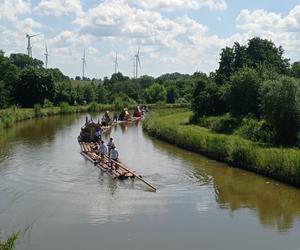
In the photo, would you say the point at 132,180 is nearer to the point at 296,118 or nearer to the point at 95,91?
the point at 296,118

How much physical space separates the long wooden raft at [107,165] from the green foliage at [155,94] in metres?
73.7

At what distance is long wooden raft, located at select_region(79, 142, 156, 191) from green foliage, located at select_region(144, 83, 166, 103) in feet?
242

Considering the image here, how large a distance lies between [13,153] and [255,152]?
59.4 ft

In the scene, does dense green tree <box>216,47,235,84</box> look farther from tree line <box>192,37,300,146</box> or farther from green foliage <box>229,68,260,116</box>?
green foliage <box>229,68,260,116</box>

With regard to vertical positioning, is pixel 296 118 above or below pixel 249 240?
above

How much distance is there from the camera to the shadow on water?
74.4 ft

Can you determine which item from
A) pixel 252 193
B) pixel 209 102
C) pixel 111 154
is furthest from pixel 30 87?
pixel 252 193

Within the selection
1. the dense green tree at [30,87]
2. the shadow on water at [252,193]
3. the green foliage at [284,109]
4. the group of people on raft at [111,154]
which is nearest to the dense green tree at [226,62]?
the green foliage at [284,109]

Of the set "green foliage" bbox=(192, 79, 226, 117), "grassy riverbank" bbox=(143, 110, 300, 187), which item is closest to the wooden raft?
"grassy riverbank" bbox=(143, 110, 300, 187)

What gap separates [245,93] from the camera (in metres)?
45.6

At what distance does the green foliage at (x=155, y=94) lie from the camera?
11469 centimetres

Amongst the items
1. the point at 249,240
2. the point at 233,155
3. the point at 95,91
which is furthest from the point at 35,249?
the point at 95,91

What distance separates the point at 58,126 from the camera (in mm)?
62406

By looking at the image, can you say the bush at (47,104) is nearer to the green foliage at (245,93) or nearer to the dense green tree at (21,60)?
the green foliage at (245,93)
